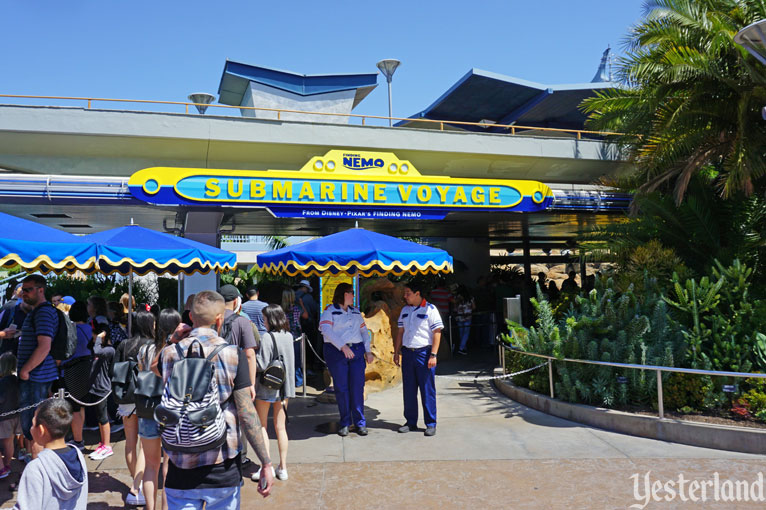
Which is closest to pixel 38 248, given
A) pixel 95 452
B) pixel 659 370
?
pixel 95 452

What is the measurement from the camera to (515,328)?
952cm

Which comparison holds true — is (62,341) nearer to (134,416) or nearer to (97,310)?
(134,416)

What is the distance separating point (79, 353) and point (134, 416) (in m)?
1.83

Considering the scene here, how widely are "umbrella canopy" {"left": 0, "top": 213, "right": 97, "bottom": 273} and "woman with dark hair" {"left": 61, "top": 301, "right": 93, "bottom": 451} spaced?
55 centimetres

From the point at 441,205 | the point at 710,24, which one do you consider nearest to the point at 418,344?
the point at 441,205

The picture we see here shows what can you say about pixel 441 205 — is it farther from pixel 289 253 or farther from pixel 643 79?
pixel 289 253

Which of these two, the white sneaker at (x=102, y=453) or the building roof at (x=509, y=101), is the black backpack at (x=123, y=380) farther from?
the building roof at (x=509, y=101)

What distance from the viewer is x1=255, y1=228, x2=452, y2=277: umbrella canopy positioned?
733 cm

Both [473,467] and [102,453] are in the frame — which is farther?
[102,453]

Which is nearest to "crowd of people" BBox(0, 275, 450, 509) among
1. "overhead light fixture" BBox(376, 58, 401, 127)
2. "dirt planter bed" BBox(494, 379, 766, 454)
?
"dirt planter bed" BBox(494, 379, 766, 454)

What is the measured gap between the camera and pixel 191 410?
2951mm

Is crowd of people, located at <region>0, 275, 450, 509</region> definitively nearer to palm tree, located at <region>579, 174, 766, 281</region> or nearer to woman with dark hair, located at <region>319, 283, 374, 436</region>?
woman with dark hair, located at <region>319, 283, 374, 436</region>

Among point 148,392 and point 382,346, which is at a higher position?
point 148,392

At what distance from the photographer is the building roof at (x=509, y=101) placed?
30562mm
